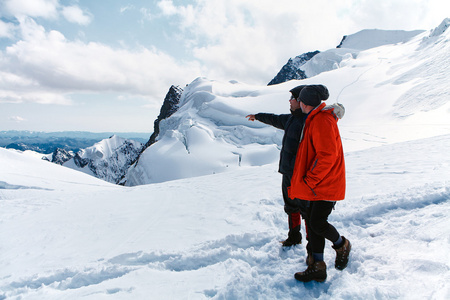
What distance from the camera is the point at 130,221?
4.77 m

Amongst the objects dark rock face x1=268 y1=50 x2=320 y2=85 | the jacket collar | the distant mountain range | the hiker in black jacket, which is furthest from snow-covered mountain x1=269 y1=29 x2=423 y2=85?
the jacket collar

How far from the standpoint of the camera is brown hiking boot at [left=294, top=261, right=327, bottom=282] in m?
2.42

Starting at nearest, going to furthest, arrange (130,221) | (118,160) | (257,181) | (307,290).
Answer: (307,290) → (130,221) → (257,181) → (118,160)

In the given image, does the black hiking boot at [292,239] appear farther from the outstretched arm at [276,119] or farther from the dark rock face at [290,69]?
the dark rock face at [290,69]

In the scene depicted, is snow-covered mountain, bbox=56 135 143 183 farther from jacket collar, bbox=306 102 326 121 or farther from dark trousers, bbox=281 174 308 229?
jacket collar, bbox=306 102 326 121

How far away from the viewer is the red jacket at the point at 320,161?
2.18 meters

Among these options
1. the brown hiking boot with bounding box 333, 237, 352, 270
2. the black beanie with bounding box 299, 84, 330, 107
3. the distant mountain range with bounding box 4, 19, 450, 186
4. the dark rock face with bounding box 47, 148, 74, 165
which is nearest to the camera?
the black beanie with bounding box 299, 84, 330, 107

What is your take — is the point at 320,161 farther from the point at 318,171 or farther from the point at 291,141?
the point at 291,141

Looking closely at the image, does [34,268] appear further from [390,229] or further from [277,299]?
[390,229]

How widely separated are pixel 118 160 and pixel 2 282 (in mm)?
143728

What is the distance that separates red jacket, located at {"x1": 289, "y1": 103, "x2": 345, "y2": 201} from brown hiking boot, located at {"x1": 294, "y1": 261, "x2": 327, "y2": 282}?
0.68 m

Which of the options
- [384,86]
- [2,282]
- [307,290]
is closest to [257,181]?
→ [307,290]

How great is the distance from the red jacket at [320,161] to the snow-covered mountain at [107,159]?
427ft

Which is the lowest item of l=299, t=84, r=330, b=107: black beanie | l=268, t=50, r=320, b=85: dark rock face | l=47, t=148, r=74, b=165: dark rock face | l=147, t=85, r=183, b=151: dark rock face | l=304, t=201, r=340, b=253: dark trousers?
l=47, t=148, r=74, b=165: dark rock face
